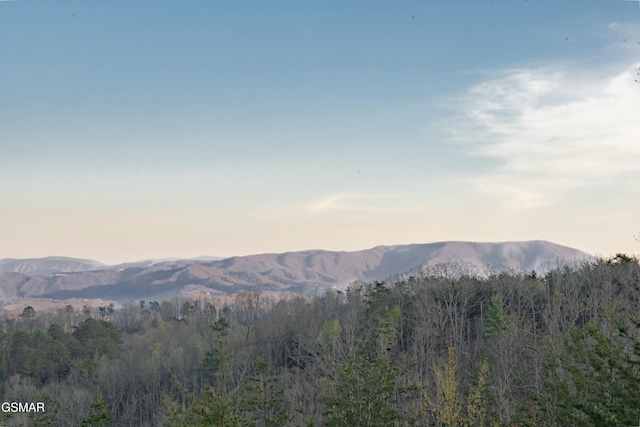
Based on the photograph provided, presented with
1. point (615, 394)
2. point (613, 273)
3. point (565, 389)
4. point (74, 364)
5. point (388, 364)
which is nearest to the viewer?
point (615, 394)

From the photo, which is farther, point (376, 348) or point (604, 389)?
point (376, 348)

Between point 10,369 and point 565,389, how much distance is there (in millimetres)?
55420

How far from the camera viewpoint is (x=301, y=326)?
52.7 metres

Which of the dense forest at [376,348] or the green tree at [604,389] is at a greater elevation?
the green tree at [604,389]

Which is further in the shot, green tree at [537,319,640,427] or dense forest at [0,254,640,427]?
dense forest at [0,254,640,427]

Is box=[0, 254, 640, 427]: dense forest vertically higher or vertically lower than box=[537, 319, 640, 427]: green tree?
lower

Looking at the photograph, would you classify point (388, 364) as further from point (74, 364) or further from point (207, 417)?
point (74, 364)

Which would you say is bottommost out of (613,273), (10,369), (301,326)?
(10,369)

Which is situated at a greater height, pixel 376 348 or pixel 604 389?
pixel 604 389

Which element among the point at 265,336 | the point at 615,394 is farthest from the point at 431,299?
the point at 615,394

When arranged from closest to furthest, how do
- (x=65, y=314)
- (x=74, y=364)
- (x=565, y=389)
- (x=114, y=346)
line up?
(x=565, y=389) → (x=74, y=364) → (x=114, y=346) → (x=65, y=314)

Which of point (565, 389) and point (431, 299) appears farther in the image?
point (431, 299)

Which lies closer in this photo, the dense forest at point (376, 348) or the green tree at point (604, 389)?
the green tree at point (604, 389)

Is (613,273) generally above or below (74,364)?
above
